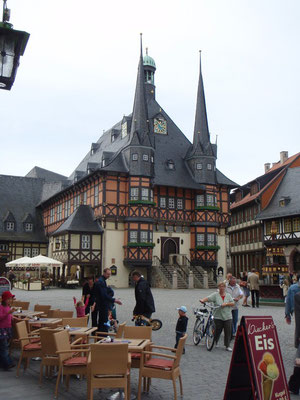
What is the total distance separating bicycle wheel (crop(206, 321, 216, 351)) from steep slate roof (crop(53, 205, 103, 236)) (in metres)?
28.3

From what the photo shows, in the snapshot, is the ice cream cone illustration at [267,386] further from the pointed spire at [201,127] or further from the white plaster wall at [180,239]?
A: the pointed spire at [201,127]

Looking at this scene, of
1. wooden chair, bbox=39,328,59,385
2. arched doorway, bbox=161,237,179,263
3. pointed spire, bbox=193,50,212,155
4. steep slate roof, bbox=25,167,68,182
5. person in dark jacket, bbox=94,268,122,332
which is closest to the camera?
wooden chair, bbox=39,328,59,385

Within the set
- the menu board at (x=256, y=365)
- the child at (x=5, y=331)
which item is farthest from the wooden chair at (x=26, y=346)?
the menu board at (x=256, y=365)

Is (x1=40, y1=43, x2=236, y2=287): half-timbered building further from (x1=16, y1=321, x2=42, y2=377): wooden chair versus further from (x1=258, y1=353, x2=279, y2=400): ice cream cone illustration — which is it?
(x1=258, y1=353, x2=279, y2=400): ice cream cone illustration

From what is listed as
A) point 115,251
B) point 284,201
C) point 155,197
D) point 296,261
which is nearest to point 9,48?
point 115,251

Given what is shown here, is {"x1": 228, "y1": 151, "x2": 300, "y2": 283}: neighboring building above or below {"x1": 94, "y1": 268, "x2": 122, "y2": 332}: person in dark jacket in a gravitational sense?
above

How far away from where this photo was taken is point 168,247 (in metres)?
41.9

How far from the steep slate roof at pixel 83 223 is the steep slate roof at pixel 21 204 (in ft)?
43.3

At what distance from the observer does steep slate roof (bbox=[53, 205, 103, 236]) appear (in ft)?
128

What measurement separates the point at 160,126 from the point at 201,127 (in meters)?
3.98

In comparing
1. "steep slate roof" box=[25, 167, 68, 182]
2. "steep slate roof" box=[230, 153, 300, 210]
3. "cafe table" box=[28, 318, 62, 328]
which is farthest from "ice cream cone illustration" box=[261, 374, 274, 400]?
"steep slate roof" box=[25, 167, 68, 182]

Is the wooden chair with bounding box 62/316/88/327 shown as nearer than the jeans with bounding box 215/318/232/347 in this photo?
Yes

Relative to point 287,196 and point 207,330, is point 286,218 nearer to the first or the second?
point 287,196

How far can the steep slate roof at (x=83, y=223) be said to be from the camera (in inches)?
1533
